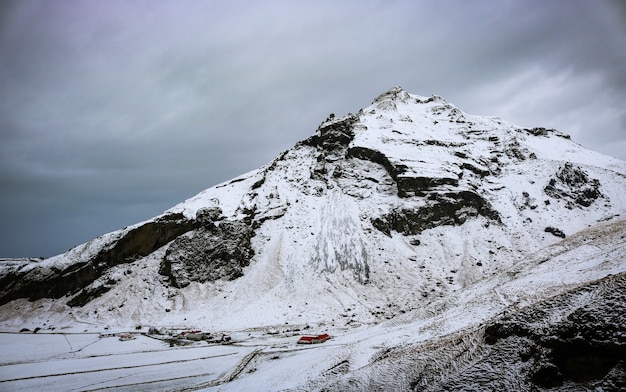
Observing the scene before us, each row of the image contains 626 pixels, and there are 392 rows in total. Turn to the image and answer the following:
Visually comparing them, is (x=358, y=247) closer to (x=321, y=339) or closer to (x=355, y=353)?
(x=321, y=339)

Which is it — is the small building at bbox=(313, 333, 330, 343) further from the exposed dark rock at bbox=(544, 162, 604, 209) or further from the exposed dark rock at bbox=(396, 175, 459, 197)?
the exposed dark rock at bbox=(544, 162, 604, 209)

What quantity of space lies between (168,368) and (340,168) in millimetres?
68182

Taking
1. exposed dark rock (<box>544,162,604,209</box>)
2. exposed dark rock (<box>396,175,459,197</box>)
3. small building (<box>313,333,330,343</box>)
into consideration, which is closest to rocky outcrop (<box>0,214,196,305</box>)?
small building (<box>313,333,330,343</box>)

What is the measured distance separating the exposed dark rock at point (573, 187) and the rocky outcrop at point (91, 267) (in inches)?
3420

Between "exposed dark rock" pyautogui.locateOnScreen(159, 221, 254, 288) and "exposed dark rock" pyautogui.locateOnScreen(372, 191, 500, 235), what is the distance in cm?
3057

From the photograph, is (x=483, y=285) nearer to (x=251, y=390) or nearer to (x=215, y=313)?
(x=251, y=390)

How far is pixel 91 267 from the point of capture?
238 feet

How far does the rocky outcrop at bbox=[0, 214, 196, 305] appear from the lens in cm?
7188

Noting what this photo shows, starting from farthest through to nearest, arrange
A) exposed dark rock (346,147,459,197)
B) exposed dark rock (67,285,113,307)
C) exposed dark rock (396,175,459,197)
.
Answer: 1. exposed dark rock (346,147,459,197)
2. exposed dark rock (396,175,459,197)
3. exposed dark rock (67,285,113,307)

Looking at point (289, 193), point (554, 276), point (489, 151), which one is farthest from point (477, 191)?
point (554, 276)

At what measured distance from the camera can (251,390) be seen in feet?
66.5

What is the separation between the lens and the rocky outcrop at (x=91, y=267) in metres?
71.9

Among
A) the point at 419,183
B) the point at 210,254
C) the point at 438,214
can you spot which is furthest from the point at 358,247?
the point at 210,254

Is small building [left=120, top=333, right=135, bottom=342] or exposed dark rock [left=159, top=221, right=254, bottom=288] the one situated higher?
exposed dark rock [left=159, top=221, right=254, bottom=288]
